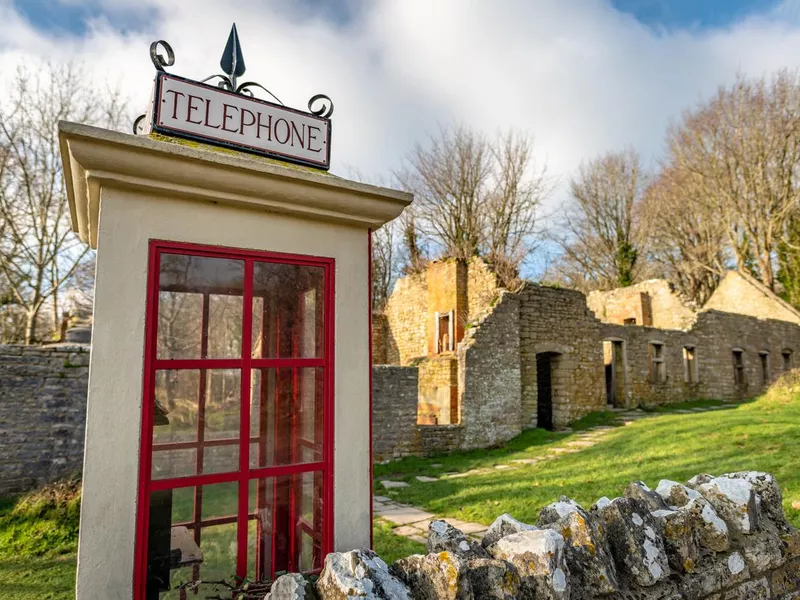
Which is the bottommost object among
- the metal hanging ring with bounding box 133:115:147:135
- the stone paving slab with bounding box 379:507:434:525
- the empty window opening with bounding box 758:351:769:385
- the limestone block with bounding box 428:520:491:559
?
the stone paving slab with bounding box 379:507:434:525

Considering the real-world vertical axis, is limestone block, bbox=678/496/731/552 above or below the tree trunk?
below

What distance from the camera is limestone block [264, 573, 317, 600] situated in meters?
1.64

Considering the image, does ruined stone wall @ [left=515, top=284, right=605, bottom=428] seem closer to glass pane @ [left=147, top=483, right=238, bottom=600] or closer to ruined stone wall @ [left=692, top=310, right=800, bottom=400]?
ruined stone wall @ [left=692, top=310, right=800, bottom=400]

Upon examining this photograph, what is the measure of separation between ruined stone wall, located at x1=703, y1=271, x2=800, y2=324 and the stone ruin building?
0.16ft

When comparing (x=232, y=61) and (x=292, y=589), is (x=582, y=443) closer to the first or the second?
(x=292, y=589)

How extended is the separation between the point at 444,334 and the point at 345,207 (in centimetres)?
1409

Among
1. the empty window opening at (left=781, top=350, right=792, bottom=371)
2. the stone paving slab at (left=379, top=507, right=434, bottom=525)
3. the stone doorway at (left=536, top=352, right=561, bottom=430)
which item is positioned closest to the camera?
the stone paving slab at (left=379, top=507, right=434, bottom=525)

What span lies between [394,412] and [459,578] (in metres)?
9.00

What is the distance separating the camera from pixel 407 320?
18672 mm

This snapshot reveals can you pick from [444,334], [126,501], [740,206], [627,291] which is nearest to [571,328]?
[444,334]

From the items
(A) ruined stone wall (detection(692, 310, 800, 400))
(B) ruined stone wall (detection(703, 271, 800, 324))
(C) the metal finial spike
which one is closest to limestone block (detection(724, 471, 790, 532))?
(C) the metal finial spike

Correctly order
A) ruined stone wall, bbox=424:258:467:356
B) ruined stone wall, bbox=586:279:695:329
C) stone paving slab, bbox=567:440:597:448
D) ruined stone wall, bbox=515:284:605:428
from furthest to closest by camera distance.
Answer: ruined stone wall, bbox=586:279:695:329
ruined stone wall, bbox=424:258:467:356
ruined stone wall, bbox=515:284:605:428
stone paving slab, bbox=567:440:597:448

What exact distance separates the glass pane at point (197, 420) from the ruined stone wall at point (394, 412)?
8.08m

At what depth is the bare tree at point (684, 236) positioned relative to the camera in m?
26.8
